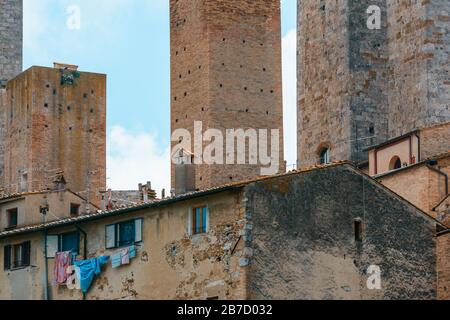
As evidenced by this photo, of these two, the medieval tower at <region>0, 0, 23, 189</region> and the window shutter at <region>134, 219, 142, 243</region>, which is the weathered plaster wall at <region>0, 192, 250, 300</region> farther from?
the medieval tower at <region>0, 0, 23, 189</region>

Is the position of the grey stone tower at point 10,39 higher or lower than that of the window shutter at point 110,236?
higher

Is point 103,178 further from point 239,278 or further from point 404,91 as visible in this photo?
point 239,278

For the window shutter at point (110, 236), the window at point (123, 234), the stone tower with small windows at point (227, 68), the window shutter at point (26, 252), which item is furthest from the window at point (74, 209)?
the stone tower with small windows at point (227, 68)

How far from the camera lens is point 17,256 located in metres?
52.9

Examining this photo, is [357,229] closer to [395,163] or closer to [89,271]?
[89,271]

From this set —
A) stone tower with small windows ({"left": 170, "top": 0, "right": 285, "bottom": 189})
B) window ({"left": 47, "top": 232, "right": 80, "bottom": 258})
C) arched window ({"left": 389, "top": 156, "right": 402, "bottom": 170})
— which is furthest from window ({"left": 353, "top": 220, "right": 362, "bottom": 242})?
stone tower with small windows ({"left": 170, "top": 0, "right": 285, "bottom": 189})

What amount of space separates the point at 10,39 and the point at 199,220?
47.6 metres

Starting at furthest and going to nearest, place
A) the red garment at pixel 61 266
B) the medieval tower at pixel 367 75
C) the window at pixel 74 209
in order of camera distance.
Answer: the medieval tower at pixel 367 75
the window at pixel 74 209
the red garment at pixel 61 266

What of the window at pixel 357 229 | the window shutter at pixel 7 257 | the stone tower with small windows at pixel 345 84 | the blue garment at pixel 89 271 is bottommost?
the blue garment at pixel 89 271

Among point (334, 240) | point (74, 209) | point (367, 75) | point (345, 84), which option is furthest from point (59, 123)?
point (334, 240)

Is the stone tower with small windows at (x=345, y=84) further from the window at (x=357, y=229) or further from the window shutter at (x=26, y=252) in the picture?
the window at (x=357, y=229)

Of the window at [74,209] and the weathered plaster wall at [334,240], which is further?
the window at [74,209]

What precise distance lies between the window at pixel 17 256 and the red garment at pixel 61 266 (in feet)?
3.94

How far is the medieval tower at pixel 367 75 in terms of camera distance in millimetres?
67438
